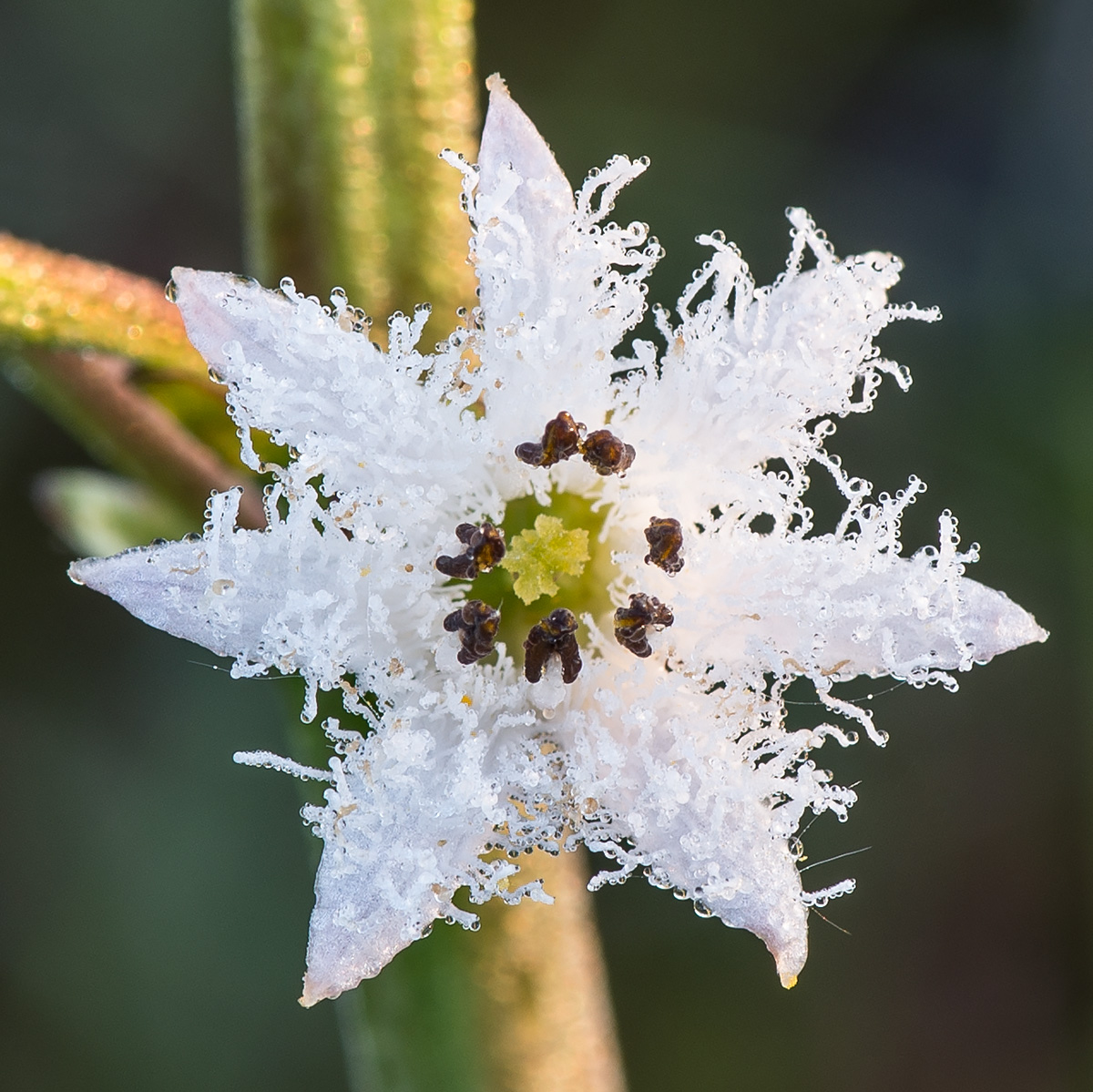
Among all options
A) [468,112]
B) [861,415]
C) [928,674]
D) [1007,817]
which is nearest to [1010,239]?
[861,415]

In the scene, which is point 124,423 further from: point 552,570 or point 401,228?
point 552,570

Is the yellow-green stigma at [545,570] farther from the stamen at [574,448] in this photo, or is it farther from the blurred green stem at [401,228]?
the blurred green stem at [401,228]

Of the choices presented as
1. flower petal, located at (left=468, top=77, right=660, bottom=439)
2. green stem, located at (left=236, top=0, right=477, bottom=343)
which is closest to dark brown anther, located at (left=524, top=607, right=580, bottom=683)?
flower petal, located at (left=468, top=77, right=660, bottom=439)

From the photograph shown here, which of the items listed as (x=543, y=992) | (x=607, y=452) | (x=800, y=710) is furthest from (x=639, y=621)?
(x=800, y=710)

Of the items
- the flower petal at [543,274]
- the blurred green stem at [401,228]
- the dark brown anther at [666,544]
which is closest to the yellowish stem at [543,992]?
the blurred green stem at [401,228]

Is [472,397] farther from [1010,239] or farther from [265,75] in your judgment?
[1010,239]
